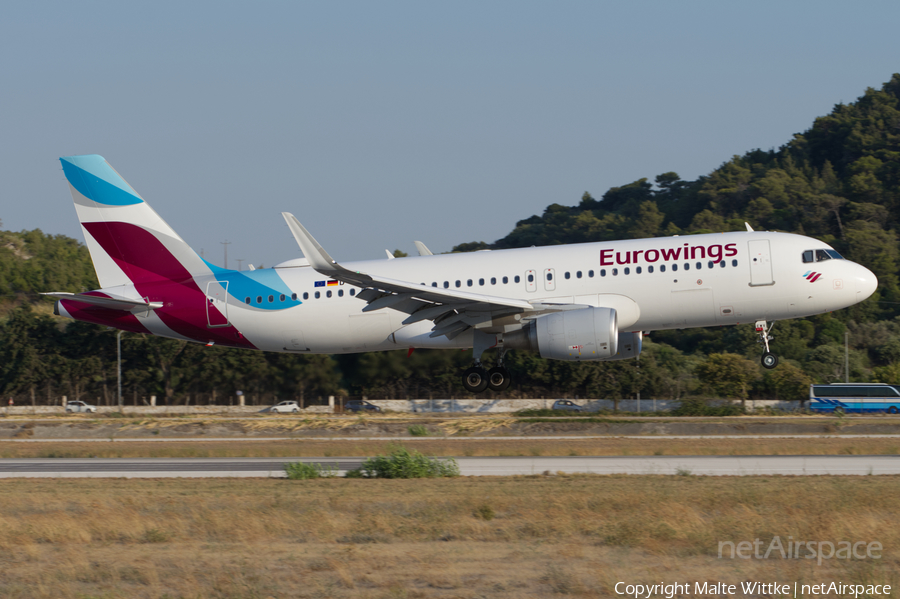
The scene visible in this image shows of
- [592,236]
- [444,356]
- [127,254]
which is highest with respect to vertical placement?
[592,236]

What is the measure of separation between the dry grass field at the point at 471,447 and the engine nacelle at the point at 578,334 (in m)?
6.33

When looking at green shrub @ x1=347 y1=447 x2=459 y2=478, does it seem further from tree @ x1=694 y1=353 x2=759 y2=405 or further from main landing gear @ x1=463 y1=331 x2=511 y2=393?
tree @ x1=694 y1=353 x2=759 y2=405

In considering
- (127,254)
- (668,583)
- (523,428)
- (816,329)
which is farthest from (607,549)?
(816,329)

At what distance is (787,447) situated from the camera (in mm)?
32188

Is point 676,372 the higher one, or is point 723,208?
point 723,208

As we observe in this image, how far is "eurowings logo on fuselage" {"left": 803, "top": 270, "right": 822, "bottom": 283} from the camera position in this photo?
26500mm

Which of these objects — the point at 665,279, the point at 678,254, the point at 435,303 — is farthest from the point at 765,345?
the point at 435,303

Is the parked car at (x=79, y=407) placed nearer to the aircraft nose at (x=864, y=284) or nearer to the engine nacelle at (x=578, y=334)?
the engine nacelle at (x=578, y=334)

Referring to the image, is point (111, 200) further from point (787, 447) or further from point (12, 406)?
point (12, 406)

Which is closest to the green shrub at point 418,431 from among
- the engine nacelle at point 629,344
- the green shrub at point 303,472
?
the engine nacelle at point 629,344

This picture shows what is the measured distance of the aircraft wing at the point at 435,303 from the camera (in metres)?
25.2

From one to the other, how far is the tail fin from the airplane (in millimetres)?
49

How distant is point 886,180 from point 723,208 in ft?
73.2

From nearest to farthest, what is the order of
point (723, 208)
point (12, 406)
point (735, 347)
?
point (12, 406), point (735, 347), point (723, 208)
